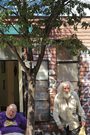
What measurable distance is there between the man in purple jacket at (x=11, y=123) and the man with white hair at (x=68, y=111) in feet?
2.31

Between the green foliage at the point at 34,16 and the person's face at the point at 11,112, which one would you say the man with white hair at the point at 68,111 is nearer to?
the person's face at the point at 11,112

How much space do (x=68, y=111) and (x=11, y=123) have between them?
3.62ft

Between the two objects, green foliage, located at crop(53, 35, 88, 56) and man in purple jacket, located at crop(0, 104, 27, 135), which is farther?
man in purple jacket, located at crop(0, 104, 27, 135)

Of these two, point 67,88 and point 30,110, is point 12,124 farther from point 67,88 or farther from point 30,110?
point 67,88

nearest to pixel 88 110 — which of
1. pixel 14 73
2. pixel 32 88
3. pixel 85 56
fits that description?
pixel 85 56

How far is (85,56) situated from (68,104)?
249cm

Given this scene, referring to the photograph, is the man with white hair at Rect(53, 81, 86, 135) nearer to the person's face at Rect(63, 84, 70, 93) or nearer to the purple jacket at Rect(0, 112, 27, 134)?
the person's face at Rect(63, 84, 70, 93)

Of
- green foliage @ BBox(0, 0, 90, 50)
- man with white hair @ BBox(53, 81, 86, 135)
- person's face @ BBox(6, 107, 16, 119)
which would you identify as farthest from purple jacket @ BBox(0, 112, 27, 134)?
green foliage @ BBox(0, 0, 90, 50)

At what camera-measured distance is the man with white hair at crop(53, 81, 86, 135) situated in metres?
9.78

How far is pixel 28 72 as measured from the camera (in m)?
8.70

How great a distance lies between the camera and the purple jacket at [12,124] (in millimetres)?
9383

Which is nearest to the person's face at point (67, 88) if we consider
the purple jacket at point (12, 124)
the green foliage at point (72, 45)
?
the purple jacket at point (12, 124)

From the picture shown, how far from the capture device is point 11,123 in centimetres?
943

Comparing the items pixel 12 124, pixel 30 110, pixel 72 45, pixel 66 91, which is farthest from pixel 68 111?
pixel 72 45
